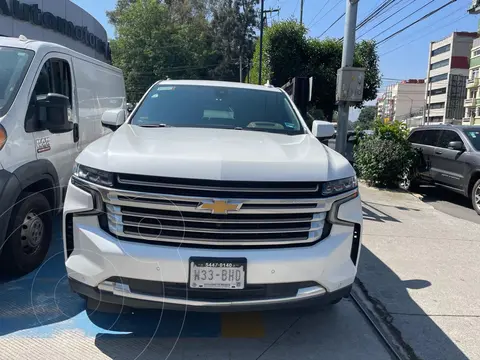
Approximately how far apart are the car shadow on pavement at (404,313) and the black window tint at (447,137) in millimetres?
5300

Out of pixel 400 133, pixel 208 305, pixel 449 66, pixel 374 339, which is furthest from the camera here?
pixel 449 66

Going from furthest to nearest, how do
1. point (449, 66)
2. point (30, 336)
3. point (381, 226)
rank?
point (449, 66) < point (381, 226) < point (30, 336)

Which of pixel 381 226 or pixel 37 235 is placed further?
pixel 381 226

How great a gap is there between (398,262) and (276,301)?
285cm

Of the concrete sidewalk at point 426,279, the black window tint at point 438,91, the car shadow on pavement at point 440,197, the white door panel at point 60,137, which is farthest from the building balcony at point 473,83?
the white door panel at point 60,137

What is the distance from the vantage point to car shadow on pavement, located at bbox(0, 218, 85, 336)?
10.6ft

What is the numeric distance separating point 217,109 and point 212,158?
1674mm

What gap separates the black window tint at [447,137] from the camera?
899cm

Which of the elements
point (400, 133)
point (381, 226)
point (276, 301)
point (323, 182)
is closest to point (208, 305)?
point (276, 301)

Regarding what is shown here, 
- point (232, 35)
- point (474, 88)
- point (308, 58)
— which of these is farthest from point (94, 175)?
point (474, 88)

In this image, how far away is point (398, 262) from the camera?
4.98 meters

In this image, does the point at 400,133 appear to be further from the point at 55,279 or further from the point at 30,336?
the point at 30,336

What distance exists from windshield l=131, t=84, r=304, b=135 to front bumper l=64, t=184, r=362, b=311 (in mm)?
1480

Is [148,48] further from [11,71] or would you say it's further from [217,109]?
[217,109]
